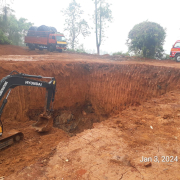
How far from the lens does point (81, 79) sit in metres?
11.9

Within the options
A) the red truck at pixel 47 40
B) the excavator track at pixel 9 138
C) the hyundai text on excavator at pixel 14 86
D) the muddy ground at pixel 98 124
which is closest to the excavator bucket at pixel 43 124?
the hyundai text on excavator at pixel 14 86

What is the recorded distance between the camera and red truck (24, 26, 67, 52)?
19.4 m

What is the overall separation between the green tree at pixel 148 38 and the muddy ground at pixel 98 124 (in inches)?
247

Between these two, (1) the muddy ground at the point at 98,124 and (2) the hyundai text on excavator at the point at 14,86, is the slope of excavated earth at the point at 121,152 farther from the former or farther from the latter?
(2) the hyundai text on excavator at the point at 14,86

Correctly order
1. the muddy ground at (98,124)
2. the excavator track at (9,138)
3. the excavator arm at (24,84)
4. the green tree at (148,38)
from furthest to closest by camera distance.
→ the green tree at (148,38) < the excavator track at (9,138) < the excavator arm at (24,84) < the muddy ground at (98,124)

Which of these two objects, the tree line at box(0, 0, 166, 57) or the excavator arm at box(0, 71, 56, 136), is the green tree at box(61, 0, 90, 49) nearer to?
the tree line at box(0, 0, 166, 57)

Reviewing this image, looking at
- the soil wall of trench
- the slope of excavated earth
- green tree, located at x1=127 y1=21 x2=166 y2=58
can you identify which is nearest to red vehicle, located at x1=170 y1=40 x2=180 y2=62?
green tree, located at x1=127 y1=21 x2=166 y2=58

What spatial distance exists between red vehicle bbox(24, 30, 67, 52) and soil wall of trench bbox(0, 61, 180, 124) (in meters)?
9.05

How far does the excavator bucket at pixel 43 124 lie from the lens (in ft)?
21.9

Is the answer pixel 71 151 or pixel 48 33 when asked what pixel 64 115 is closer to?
pixel 71 151

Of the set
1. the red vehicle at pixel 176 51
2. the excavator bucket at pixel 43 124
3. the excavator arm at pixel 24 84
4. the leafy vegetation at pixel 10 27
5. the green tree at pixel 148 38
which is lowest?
the excavator bucket at pixel 43 124

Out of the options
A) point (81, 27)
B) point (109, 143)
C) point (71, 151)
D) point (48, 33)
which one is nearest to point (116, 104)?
point (109, 143)

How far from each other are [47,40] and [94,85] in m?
11.5

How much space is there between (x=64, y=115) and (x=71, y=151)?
6.47m
